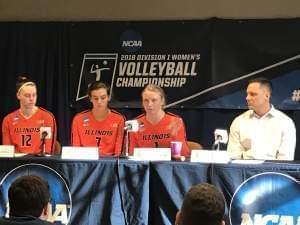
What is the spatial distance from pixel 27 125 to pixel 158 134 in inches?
42.1

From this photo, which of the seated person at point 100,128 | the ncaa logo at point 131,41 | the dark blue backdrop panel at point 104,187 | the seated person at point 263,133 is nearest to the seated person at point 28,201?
the dark blue backdrop panel at point 104,187

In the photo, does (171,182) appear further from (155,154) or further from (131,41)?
(131,41)

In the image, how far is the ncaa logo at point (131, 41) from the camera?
548 cm

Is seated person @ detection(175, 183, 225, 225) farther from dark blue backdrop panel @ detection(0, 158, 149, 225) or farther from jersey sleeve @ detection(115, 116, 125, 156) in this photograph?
jersey sleeve @ detection(115, 116, 125, 156)

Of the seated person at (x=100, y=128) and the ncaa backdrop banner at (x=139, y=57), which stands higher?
the ncaa backdrop banner at (x=139, y=57)

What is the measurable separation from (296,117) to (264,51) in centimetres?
71

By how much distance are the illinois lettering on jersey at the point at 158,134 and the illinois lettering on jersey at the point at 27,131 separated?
2.26ft

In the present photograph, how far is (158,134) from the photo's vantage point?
4.09 metres

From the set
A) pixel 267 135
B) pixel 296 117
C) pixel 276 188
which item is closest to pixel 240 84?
pixel 296 117

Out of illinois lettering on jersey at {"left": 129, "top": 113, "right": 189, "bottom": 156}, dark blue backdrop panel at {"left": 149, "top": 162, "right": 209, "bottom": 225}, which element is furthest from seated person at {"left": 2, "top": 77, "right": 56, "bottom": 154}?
dark blue backdrop panel at {"left": 149, "top": 162, "right": 209, "bottom": 225}

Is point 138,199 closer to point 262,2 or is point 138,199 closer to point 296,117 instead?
point 296,117

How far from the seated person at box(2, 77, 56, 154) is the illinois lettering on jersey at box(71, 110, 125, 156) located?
221mm

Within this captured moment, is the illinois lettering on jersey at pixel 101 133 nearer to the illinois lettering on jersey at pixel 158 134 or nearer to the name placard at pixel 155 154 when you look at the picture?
the illinois lettering on jersey at pixel 158 134

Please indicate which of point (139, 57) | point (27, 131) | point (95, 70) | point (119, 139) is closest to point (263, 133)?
point (119, 139)
